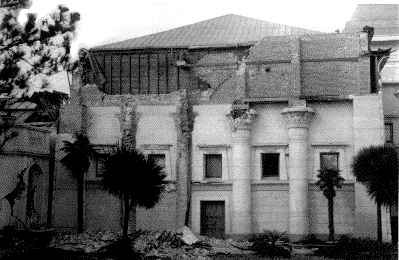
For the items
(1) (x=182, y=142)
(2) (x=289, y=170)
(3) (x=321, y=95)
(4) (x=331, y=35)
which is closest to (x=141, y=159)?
(1) (x=182, y=142)

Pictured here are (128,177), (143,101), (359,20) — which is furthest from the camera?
(359,20)

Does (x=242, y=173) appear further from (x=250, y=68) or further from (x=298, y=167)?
(x=250, y=68)

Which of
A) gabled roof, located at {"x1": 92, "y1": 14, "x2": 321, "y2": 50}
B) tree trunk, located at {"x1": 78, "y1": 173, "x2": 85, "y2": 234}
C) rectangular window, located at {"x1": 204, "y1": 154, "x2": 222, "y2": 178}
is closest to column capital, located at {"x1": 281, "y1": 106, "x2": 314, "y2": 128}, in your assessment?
rectangular window, located at {"x1": 204, "y1": 154, "x2": 222, "y2": 178}

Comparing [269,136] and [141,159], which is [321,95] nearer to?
[269,136]

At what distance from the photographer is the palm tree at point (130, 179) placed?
752 inches

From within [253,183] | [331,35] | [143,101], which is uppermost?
[331,35]

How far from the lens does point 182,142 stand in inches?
1049

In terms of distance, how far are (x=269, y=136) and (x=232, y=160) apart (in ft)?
7.04

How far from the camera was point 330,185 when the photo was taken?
76.4ft

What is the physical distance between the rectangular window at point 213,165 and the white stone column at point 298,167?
3.48 m

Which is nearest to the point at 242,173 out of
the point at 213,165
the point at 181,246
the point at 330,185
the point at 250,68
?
the point at 213,165

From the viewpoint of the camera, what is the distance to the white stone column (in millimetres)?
24984

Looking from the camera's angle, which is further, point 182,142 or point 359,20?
→ point 359,20

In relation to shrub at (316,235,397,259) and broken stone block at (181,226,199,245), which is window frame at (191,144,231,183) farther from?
shrub at (316,235,397,259)
